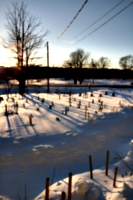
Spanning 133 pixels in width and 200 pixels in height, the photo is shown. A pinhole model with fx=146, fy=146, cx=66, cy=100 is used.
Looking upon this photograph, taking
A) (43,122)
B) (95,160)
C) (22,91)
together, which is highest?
(22,91)

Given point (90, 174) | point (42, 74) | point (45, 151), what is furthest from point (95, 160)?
point (42, 74)

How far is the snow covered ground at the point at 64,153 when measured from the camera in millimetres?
2719

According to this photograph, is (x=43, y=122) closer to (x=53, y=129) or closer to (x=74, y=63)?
(x=53, y=129)

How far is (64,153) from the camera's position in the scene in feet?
14.1

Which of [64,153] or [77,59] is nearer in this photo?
[64,153]

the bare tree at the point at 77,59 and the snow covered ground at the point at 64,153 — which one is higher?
the bare tree at the point at 77,59

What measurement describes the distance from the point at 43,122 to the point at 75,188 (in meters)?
3.61

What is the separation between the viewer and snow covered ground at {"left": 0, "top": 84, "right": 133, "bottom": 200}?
2719mm

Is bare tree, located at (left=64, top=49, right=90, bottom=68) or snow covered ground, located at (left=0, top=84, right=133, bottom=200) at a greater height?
bare tree, located at (left=64, top=49, right=90, bottom=68)

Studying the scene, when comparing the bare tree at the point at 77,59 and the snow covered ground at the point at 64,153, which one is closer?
the snow covered ground at the point at 64,153

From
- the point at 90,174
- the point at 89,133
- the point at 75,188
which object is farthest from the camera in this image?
the point at 89,133

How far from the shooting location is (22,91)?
1375 cm

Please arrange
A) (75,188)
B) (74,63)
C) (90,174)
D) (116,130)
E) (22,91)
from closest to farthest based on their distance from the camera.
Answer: (75,188) < (90,174) < (116,130) < (22,91) < (74,63)

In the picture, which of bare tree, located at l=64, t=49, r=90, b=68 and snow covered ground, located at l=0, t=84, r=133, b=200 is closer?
snow covered ground, located at l=0, t=84, r=133, b=200
